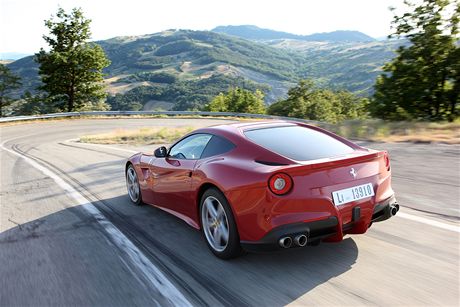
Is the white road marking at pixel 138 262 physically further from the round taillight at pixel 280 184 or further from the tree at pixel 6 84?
the tree at pixel 6 84

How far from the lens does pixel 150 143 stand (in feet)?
49.8

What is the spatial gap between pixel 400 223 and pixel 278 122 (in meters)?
1.66

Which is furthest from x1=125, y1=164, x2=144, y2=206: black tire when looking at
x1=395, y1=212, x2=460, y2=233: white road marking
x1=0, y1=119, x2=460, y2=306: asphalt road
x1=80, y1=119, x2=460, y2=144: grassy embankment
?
x1=80, y1=119, x2=460, y2=144: grassy embankment

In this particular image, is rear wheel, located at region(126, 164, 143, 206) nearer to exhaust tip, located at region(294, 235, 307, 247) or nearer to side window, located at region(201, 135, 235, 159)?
side window, located at region(201, 135, 235, 159)

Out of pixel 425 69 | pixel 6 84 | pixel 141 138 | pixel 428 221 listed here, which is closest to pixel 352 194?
pixel 428 221

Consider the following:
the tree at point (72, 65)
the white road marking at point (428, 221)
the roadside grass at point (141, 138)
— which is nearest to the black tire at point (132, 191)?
the white road marking at point (428, 221)

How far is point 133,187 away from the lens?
596cm

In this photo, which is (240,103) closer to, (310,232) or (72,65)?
(72,65)

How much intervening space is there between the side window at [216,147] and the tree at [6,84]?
168 ft

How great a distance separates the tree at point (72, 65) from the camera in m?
41.6

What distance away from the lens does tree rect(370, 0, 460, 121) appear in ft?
63.9

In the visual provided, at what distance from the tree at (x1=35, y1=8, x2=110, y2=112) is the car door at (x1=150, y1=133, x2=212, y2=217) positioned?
40.1m

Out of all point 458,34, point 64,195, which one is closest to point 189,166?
point 64,195

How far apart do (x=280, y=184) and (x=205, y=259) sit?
1075mm
